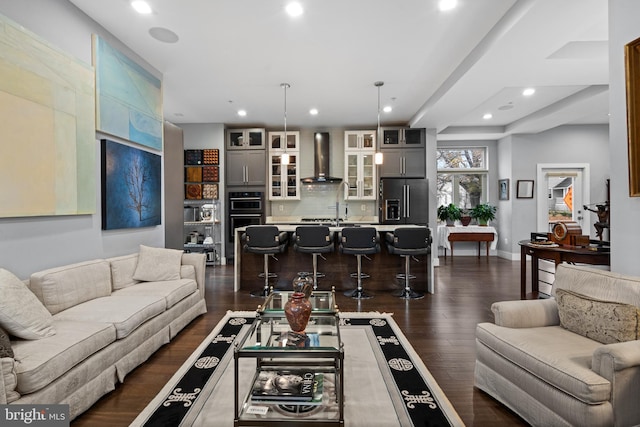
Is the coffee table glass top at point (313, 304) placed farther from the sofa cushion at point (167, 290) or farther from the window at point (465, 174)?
the window at point (465, 174)

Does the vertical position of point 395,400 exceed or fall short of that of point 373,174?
it falls short

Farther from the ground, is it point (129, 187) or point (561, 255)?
point (129, 187)

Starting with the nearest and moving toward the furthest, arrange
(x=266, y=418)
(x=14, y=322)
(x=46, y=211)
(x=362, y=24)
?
(x=266, y=418)
(x=14, y=322)
(x=46, y=211)
(x=362, y=24)

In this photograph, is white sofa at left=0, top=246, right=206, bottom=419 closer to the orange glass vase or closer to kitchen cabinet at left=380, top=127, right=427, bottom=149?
the orange glass vase

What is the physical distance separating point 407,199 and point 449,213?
5.73 ft

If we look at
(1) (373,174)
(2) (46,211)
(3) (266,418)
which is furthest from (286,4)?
(1) (373,174)

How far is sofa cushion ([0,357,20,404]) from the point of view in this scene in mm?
1544

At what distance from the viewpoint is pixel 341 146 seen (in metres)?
7.46

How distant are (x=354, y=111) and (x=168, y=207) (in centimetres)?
373

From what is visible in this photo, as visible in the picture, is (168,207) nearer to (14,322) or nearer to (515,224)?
(14,322)

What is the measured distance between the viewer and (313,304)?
8.74 feet

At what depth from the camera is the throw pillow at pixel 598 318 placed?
176 cm

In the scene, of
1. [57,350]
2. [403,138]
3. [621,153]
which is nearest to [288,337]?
[57,350]

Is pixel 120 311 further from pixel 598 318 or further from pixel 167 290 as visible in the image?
pixel 598 318
